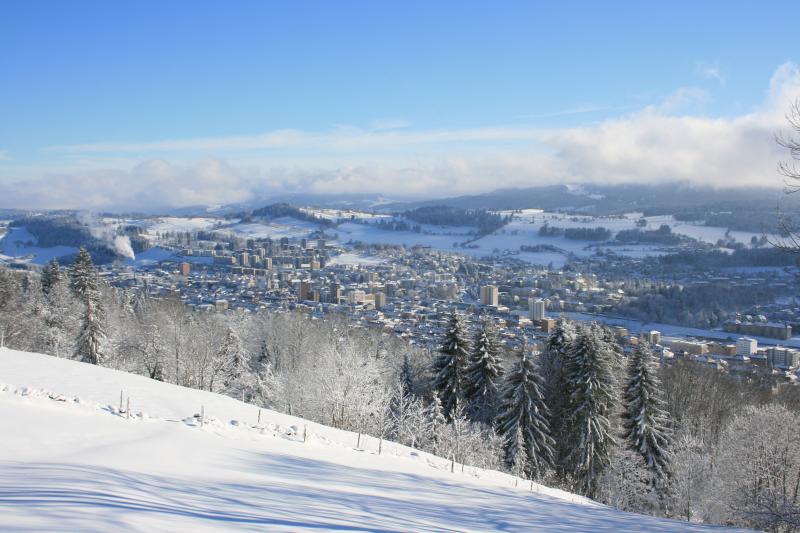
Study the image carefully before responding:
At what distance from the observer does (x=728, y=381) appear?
32562mm

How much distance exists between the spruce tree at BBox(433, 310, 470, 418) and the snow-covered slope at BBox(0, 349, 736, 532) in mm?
12442

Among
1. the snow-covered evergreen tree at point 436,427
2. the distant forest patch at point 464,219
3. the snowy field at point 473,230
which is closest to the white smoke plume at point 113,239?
the snowy field at point 473,230

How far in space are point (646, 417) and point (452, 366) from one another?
8614mm

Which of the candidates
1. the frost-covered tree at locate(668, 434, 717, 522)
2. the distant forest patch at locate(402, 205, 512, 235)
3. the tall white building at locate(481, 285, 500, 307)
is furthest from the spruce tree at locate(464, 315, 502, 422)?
the distant forest patch at locate(402, 205, 512, 235)

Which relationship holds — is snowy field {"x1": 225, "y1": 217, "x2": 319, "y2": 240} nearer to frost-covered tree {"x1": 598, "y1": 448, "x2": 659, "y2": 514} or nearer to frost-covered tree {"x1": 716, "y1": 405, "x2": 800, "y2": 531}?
frost-covered tree {"x1": 598, "y1": 448, "x2": 659, "y2": 514}

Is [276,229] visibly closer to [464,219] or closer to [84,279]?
[464,219]

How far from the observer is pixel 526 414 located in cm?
2202

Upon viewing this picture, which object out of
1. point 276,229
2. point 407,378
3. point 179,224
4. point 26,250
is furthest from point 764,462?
point 179,224

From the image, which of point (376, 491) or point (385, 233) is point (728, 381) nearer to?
point (376, 491)

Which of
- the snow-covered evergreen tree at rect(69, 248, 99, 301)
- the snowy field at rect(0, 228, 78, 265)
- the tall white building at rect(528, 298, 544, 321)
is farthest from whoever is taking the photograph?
the snowy field at rect(0, 228, 78, 265)

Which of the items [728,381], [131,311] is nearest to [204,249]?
[131,311]

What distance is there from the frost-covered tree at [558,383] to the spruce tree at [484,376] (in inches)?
94.0

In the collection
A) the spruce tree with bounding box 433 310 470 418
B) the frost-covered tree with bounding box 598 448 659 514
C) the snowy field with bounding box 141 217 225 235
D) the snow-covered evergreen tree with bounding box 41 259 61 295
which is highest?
the snowy field with bounding box 141 217 225 235

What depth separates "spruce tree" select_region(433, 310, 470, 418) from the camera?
83.1 feet
